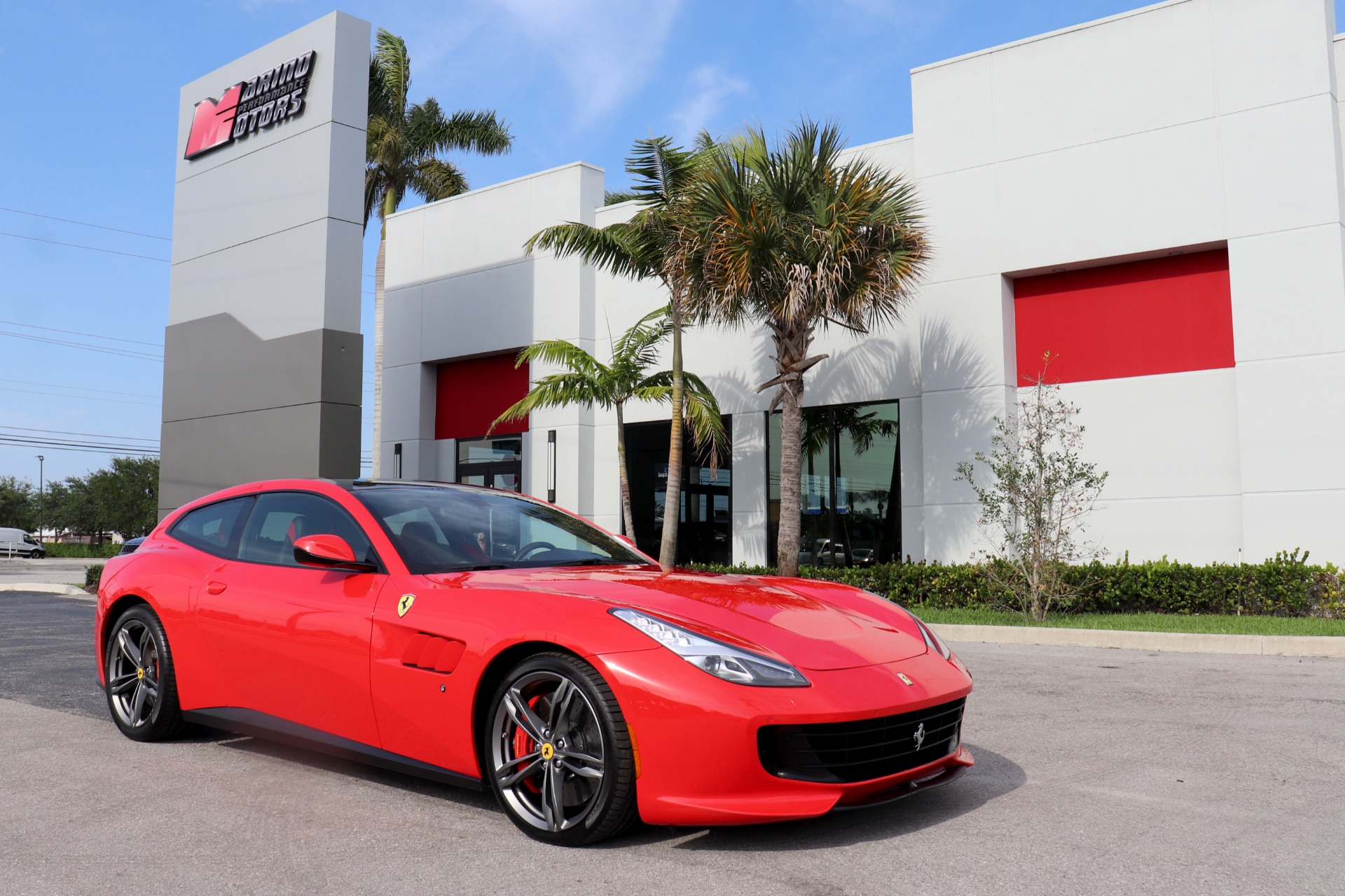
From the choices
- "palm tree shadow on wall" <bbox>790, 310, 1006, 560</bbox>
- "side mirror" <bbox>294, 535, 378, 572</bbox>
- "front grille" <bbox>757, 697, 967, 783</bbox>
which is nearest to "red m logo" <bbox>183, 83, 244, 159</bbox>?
"palm tree shadow on wall" <bbox>790, 310, 1006, 560</bbox>

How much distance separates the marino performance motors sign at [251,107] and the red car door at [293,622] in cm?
1525

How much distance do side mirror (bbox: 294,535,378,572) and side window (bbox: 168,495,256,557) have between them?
3.34ft

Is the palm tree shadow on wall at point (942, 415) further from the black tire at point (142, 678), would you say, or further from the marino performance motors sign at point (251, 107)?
the black tire at point (142, 678)

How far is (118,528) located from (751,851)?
76.0 metres

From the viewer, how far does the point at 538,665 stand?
3.70 meters

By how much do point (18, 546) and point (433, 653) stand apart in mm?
61419

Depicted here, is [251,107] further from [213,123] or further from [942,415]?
[942,415]

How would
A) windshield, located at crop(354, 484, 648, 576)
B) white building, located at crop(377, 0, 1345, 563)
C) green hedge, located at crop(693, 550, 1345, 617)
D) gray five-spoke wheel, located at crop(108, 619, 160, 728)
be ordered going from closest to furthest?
1. windshield, located at crop(354, 484, 648, 576)
2. gray five-spoke wheel, located at crop(108, 619, 160, 728)
3. green hedge, located at crop(693, 550, 1345, 617)
4. white building, located at crop(377, 0, 1345, 563)

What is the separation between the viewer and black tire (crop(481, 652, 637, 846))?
3.48 m

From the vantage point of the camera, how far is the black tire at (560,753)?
3484mm

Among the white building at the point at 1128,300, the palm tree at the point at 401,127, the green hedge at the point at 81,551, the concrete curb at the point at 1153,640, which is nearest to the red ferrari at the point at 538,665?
the concrete curb at the point at 1153,640

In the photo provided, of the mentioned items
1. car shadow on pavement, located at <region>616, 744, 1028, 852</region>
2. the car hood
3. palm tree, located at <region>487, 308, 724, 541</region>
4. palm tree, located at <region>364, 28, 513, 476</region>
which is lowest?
car shadow on pavement, located at <region>616, 744, 1028, 852</region>

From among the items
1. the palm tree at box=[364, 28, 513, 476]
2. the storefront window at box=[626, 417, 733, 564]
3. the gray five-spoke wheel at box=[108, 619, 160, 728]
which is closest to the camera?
the gray five-spoke wheel at box=[108, 619, 160, 728]

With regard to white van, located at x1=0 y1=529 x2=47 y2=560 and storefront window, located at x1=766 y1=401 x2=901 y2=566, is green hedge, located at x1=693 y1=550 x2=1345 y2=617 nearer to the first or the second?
storefront window, located at x1=766 y1=401 x2=901 y2=566
